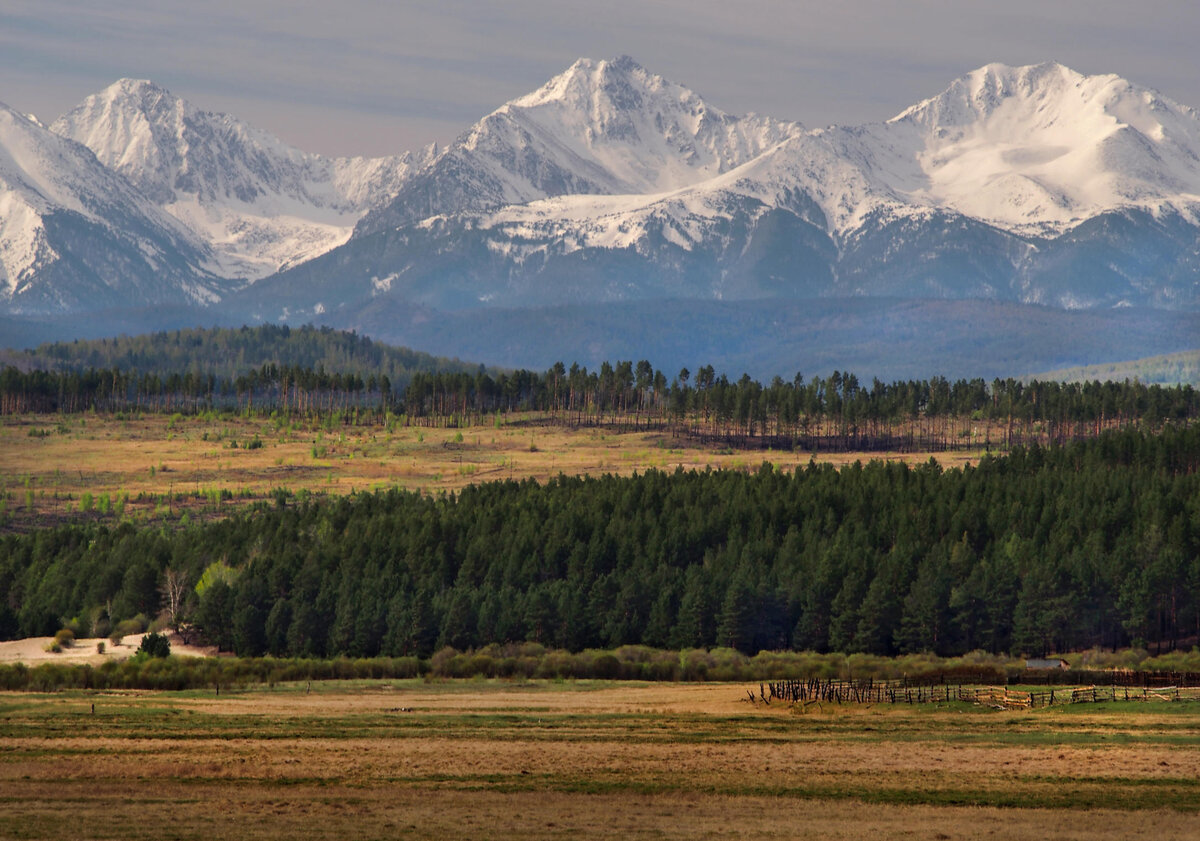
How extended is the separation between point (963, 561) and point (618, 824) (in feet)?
257

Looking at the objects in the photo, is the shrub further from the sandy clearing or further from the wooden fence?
the wooden fence

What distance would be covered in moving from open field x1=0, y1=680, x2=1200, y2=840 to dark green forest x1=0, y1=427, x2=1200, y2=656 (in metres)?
37.0

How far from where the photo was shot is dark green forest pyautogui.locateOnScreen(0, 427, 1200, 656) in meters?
121

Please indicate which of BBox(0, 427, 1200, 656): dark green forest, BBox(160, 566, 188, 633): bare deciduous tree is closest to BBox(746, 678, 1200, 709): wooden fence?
BBox(0, 427, 1200, 656): dark green forest

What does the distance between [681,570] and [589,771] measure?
71.9 m

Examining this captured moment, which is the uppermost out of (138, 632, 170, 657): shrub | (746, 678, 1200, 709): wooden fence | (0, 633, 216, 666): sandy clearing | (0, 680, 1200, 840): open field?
(0, 680, 1200, 840): open field

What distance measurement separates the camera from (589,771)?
62.4m

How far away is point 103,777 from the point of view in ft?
197

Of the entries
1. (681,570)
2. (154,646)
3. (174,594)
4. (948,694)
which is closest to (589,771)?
(948,694)

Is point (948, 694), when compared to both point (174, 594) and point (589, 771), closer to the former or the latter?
point (589, 771)

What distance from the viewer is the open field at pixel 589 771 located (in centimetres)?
5312

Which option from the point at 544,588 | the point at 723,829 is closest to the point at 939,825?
the point at 723,829

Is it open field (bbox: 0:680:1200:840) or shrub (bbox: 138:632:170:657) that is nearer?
open field (bbox: 0:680:1200:840)

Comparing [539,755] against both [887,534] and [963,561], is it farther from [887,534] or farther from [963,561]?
[887,534]
